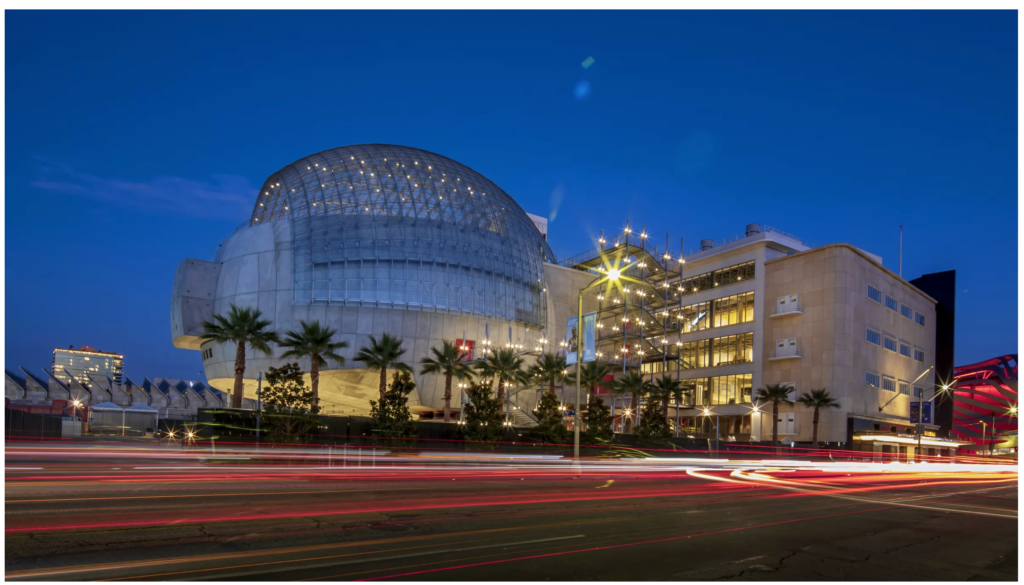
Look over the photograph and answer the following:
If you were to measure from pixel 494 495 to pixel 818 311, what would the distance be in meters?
64.2

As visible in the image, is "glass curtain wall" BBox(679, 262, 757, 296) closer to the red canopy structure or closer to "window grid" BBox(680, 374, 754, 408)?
"window grid" BBox(680, 374, 754, 408)

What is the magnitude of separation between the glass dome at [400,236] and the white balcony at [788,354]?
24740 millimetres

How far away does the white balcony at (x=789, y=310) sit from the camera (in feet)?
250

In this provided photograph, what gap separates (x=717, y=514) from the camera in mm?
16469

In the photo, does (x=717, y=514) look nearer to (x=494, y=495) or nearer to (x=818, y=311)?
(x=494, y=495)

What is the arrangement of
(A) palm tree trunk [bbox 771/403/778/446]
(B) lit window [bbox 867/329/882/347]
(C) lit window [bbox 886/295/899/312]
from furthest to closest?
1. (C) lit window [bbox 886/295/899/312]
2. (B) lit window [bbox 867/329/882/347]
3. (A) palm tree trunk [bbox 771/403/778/446]

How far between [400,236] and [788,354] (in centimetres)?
4088

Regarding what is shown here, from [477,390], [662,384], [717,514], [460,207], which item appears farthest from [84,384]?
[717,514]

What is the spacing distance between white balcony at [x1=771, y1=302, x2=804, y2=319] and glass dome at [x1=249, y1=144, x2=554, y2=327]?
Answer: 24793 millimetres

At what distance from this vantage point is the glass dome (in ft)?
230

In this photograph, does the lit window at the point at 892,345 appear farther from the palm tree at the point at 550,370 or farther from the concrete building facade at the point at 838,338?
the palm tree at the point at 550,370

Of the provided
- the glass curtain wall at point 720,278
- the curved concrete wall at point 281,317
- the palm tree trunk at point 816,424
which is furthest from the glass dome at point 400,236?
the palm tree trunk at point 816,424

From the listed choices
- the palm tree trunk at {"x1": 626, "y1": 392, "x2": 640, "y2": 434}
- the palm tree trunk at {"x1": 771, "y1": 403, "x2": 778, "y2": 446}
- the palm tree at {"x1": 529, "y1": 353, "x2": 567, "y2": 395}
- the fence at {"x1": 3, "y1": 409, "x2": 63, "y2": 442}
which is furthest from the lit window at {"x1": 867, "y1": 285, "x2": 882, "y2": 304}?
the fence at {"x1": 3, "y1": 409, "x2": 63, "y2": 442}

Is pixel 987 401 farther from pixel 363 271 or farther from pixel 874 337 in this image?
pixel 363 271
